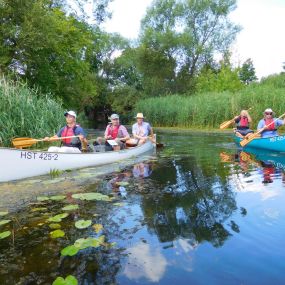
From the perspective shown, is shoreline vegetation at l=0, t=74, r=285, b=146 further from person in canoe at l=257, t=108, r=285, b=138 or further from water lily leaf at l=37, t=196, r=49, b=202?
person in canoe at l=257, t=108, r=285, b=138

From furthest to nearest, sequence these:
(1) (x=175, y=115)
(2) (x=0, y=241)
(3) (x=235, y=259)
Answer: (1) (x=175, y=115) → (2) (x=0, y=241) → (3) (x=235, y=259)

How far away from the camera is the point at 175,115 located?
74.6 ft

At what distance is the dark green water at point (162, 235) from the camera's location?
3074 mm

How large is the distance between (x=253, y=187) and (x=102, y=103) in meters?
35.5

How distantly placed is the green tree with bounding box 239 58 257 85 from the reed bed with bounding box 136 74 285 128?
105 ft

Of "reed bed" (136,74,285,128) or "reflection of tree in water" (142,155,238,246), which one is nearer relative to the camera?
"reflection of tree in water" (142,155,238,246)

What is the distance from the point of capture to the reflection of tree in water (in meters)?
3.99

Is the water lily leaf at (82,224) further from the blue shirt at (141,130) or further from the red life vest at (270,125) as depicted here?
the red life vest at (270,125)

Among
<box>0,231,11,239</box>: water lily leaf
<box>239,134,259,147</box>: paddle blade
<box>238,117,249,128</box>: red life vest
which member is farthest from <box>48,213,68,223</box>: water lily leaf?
<box>238,117,249,128</box>: red life vest

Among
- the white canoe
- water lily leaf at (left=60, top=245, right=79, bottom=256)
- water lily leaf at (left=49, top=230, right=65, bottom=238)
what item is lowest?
water lily leaf at (left=49, top=230, right=65, bottom=238)


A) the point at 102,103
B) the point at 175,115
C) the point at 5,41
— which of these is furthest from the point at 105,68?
the point at 5,41

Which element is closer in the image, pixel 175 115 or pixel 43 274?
pixel 43 274

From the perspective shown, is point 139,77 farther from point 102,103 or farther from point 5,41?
point 5,41

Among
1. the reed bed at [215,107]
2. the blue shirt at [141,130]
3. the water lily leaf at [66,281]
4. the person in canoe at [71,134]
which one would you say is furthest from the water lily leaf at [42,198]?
the reed bed at [215,107]
